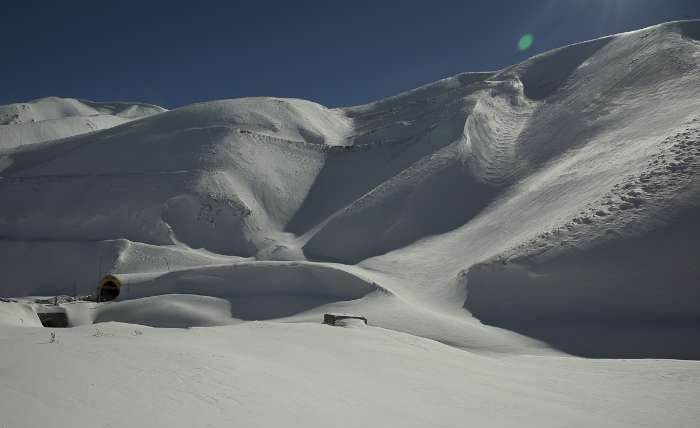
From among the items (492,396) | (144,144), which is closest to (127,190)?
(144,144)

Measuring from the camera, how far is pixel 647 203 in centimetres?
2392

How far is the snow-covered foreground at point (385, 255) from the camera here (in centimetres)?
716

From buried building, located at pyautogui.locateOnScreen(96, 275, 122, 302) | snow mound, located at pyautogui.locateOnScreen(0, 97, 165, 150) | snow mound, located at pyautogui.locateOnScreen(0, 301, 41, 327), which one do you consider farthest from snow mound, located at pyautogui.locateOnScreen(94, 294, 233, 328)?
snow mound, located at pyautogui.locateOnScreen(0, 97, 165, 150)

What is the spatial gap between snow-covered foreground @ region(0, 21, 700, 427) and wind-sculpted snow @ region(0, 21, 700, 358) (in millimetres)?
164

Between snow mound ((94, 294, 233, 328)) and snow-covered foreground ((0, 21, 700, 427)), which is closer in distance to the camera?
snow-covered foreground ((0, 21, 700, 427))

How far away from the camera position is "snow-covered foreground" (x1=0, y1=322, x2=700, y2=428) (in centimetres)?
526

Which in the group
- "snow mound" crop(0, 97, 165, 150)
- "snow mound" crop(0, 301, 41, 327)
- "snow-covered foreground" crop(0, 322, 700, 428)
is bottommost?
"snow-covered foreground" crop(0, 322, 700, 428)

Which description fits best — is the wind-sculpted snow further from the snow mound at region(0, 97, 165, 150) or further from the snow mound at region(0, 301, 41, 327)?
the snow mound at region(0, 97, 165, 150)

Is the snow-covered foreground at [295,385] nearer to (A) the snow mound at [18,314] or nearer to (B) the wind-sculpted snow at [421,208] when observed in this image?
(A) the snow mound at [18,314]

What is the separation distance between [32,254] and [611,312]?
35.9 m

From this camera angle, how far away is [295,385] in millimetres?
7109

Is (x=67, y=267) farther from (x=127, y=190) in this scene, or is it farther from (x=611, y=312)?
(x=611, y=312)

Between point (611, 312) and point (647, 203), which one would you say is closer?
point (611, 312)

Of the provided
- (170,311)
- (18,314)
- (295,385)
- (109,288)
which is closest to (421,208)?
(170,311)
